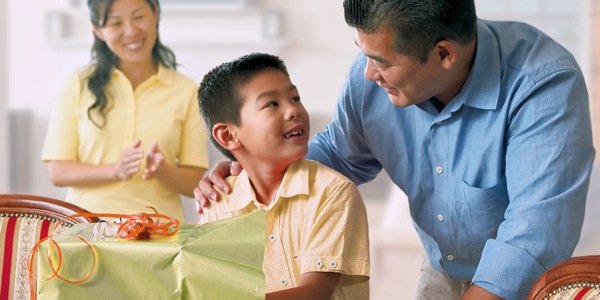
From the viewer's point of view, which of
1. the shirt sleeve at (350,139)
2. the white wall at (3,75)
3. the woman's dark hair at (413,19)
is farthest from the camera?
the white wall at (3,75)

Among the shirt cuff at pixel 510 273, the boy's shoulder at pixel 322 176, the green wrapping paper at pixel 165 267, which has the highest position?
the boy's shoulder at pixel 322 176

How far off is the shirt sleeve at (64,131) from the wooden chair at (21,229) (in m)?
0.70

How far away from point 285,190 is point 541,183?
0.41 meters

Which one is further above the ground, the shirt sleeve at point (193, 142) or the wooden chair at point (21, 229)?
the shirt sleeve at point (193, 142)

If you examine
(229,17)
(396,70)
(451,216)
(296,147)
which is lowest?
(451,216)

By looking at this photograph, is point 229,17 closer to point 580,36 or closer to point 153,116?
point 580,36

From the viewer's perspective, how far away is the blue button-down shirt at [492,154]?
1.42m

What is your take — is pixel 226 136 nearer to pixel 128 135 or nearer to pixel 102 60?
pixel 128 135

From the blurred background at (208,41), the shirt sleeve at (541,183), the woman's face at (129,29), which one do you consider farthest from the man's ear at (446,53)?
the blurred background at (208,41)

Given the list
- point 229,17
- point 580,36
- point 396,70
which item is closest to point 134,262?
point 396,70

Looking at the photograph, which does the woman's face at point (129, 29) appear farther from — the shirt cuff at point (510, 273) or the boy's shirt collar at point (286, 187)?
the shirt cuff at point (510, 273)

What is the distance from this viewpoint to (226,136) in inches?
65.2

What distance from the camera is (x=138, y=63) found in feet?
A: 8.09

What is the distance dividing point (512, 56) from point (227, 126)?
0.50 metres
